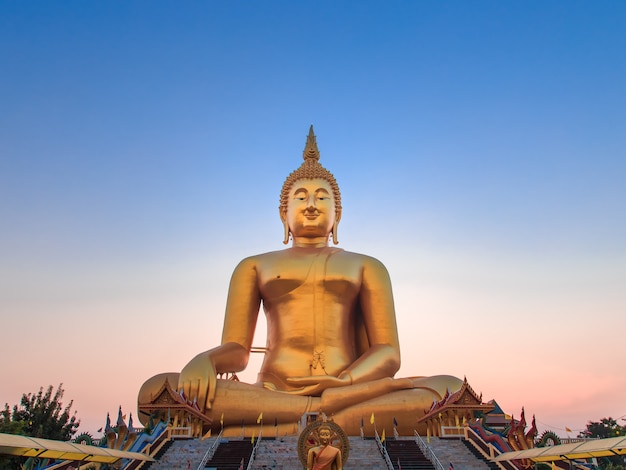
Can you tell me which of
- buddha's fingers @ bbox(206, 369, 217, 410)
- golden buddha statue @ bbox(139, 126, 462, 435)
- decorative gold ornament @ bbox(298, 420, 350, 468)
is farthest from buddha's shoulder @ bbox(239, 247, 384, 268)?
decorative gold ornament @ bbox(298, 420, 350, 468)

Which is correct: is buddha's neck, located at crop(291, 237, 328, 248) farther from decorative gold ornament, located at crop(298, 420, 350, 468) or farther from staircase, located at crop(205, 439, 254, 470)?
decorative gold ornament, located at crop(298, 420, 350, 468)

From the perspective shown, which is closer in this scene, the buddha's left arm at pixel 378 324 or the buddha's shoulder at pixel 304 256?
the buddha's left arm at pixel 378 324

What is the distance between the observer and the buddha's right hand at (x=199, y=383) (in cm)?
1209

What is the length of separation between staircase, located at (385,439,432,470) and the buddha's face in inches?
265

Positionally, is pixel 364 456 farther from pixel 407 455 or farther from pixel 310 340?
pixel 310 340

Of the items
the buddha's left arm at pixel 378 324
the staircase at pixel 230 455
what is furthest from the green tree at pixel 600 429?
the staircase at pixel 230 455

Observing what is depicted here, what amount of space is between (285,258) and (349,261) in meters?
1.63

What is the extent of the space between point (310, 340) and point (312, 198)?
3851mm

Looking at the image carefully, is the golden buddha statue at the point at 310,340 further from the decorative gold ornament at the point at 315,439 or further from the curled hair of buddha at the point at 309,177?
the decorative gold ornament at the point at 315,439

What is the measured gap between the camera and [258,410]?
12.1 meters

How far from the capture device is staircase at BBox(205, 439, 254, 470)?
9.20 meters

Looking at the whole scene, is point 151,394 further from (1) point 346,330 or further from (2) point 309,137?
(2) point 309,137

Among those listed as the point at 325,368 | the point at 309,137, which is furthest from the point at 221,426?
the point at 309,137

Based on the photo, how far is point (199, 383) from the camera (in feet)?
40.0
